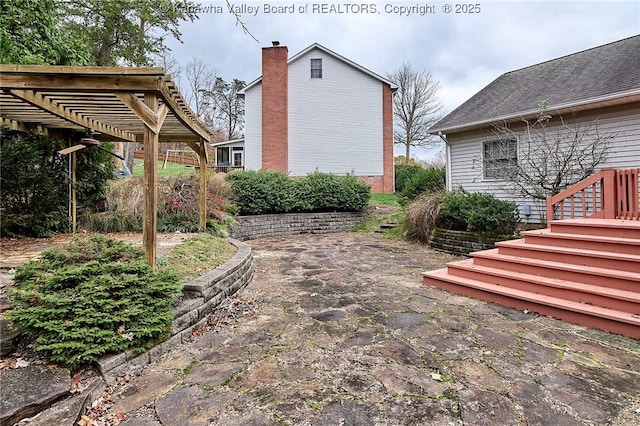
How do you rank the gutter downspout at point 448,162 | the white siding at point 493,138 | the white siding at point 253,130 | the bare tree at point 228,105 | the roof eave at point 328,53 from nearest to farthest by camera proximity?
the white siding at point 493,138 < the gutter downspout at point 448,162 < the roof eave at point 328,53 < the white siding at point 253,130 < the bare tree at point 228,105

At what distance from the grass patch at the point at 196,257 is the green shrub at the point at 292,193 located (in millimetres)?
4285

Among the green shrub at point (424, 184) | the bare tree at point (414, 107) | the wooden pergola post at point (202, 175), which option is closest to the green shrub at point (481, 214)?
the green shrub at point (424, 184)

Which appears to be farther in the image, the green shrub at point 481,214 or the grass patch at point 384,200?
the grass patch at point 384,200

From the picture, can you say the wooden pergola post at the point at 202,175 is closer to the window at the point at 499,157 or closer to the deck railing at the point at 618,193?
the deck railing at the point at 618,193

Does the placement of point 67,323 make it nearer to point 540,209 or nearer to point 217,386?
→ point 217,386

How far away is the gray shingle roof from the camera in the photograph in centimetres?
713

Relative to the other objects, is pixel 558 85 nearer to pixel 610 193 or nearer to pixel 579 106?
pixel 579 106

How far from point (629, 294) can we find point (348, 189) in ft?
29.9

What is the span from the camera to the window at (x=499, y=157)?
8307 millimetres

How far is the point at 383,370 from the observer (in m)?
2.49

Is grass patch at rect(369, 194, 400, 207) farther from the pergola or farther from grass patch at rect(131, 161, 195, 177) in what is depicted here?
the pergola

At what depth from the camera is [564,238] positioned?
457 cm

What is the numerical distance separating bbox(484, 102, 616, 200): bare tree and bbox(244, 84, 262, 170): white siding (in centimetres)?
1180

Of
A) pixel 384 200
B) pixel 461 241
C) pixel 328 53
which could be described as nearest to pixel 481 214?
pixel 461 241
